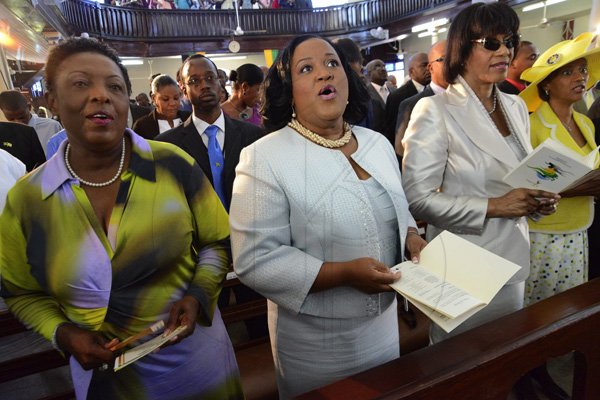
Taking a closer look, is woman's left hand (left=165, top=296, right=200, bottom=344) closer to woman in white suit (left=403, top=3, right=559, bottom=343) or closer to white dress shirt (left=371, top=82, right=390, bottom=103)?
woman in white suit (left=403, top=3, right=559, bottom=343)

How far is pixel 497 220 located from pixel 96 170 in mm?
1484

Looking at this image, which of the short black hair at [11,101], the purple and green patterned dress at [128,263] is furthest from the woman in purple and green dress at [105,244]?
the short black hair at [11,101]

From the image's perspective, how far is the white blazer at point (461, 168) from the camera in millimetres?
1612

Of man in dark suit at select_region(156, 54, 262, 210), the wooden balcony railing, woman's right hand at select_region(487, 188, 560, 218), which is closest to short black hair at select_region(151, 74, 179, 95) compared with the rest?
man in dark suit at select_region(156, 54, 262, 210)

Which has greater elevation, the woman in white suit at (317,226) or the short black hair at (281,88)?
the short black hair at (281,88)

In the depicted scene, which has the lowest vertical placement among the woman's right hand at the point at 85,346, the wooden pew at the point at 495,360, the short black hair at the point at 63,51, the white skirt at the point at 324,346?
the white skirt at the point at 324,346

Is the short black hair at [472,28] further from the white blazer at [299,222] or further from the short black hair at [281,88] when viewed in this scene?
the white blazer at [299,222]

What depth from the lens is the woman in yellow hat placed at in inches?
80.6

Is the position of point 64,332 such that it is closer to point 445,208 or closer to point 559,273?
point 445,208

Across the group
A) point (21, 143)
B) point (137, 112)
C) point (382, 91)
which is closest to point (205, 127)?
point (21, 143)

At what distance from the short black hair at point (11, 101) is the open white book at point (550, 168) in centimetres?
462

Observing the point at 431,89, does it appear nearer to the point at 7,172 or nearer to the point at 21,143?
the point at 7,172

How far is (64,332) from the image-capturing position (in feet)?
3.52

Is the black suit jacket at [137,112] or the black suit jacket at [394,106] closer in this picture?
the black suit jacket at [394,106]
